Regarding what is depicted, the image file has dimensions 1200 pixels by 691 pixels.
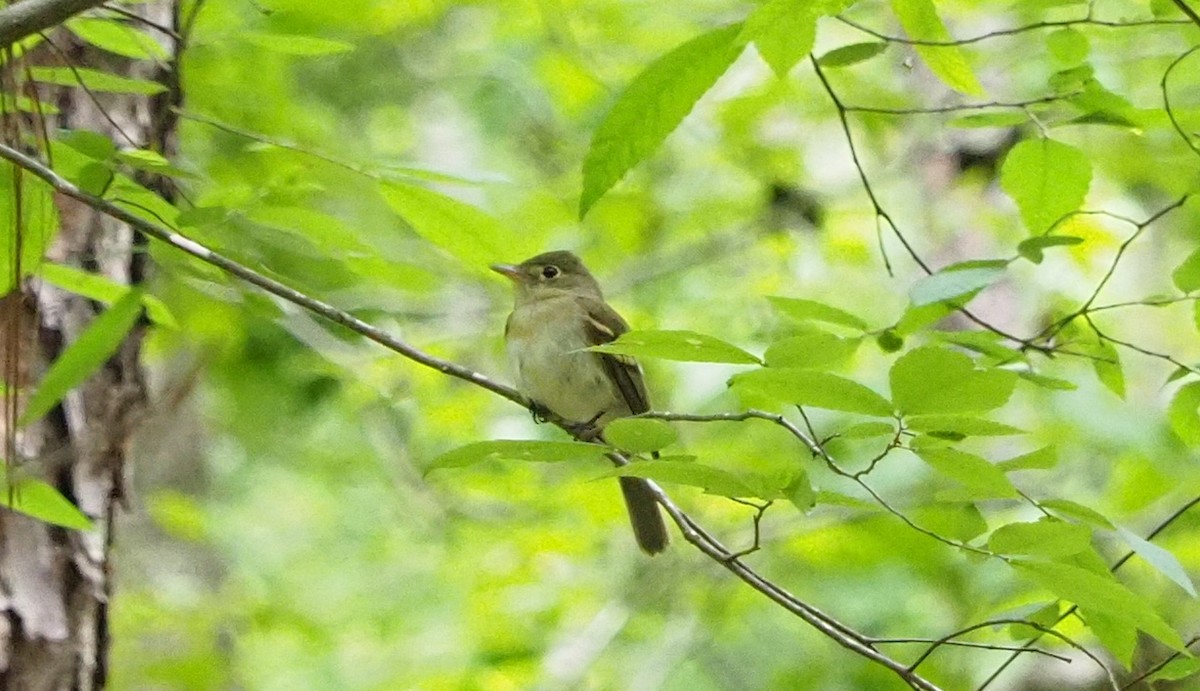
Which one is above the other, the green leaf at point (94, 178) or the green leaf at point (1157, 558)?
the green leaf at point (94, 178)

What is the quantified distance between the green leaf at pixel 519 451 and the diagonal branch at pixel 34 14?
76 cm

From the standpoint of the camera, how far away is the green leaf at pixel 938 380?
5.46 feet

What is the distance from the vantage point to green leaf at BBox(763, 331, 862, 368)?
183 centimetres

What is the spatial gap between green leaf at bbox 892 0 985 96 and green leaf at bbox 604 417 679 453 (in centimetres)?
83

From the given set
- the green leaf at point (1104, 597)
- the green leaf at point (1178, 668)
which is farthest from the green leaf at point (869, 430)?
the green leaf at point (1178, 668)

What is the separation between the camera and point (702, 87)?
2.04 meters

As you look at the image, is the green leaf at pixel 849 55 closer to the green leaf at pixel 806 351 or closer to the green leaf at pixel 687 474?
the green leaf at pixel 806 351

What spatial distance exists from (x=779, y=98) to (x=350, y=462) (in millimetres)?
2707

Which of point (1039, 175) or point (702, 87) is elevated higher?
point (702, 87)

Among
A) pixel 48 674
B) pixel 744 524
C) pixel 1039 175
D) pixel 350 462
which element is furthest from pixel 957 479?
pixel 350 462

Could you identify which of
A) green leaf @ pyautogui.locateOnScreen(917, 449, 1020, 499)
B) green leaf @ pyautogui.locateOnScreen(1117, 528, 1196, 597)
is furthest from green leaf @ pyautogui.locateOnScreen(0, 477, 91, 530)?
green leaf @ pyautogui.locateOnScreen(1117, 528, 1196, 597)

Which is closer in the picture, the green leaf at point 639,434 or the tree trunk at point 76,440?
the green leaf at point 639,434

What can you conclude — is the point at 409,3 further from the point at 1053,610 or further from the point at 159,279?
the point at 1053,610

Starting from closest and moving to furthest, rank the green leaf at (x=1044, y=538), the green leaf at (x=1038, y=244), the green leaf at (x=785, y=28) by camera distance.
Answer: the green leaf at (x=1044, y=538) < the green leaf at (x=785, y=28) < the green leaf at (x=1038, y=244)
